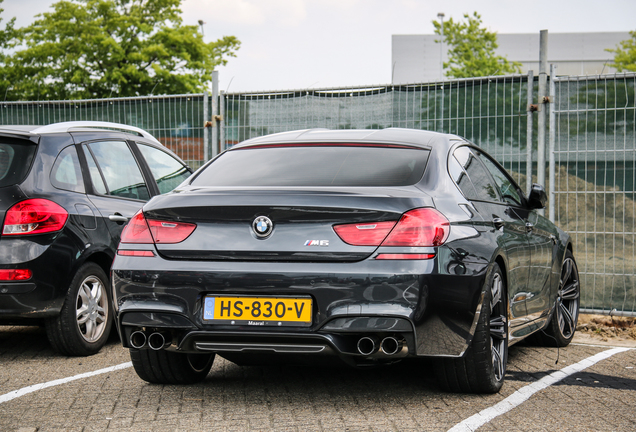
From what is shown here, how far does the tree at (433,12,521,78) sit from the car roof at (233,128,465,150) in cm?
3967

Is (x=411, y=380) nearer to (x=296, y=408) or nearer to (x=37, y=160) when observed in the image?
(x=296, y=408)

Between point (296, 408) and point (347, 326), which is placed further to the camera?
point (296, 408)

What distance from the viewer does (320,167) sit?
439 cm

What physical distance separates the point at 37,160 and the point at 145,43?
33.1 meters

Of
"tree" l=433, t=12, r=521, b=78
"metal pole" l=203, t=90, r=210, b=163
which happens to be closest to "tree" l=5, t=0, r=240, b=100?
"tree" l=433, t=12, r=521, b=78

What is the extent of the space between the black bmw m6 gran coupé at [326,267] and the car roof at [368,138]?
0.33 feet

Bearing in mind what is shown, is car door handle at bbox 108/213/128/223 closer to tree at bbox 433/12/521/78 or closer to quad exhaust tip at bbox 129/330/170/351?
quad exhaust tip at bbox 129/330/170/351

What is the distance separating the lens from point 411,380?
15.8ft

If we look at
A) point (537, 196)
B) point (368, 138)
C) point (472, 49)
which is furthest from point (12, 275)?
point (472, 49)

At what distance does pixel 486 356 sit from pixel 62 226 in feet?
10.1

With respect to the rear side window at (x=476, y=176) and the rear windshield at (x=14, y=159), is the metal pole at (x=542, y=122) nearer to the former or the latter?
the rear side window at (x=476, y=176)

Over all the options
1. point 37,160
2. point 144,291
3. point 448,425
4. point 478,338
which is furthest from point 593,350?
point 37,160

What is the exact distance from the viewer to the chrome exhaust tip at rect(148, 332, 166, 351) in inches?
158

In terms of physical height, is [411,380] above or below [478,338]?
below
